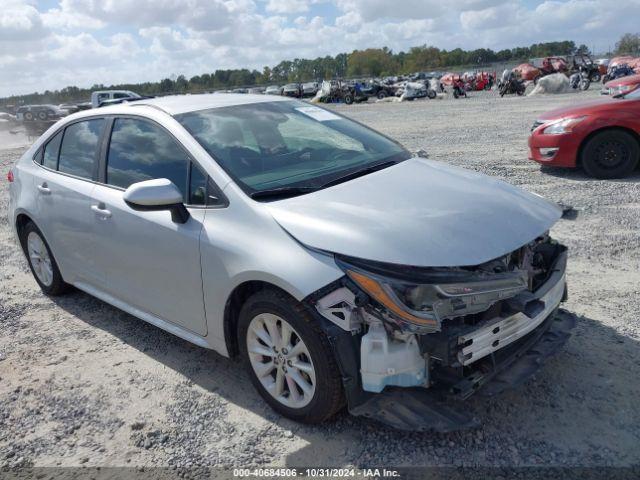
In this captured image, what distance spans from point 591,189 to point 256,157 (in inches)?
222

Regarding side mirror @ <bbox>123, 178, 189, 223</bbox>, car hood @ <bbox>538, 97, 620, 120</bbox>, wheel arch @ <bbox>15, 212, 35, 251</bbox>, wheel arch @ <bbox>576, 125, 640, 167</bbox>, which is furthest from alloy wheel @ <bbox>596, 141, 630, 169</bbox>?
wheel arch @ <bbox>15, 212, 35, 251</bbox>

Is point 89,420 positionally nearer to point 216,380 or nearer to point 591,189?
point 216,380

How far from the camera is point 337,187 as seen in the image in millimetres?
3336

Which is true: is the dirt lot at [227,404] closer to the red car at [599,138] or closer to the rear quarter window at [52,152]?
the rear quarter window at [52,152]

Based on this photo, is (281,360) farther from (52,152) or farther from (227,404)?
(52,152)

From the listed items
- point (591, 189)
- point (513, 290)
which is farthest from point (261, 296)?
point (591, 189)

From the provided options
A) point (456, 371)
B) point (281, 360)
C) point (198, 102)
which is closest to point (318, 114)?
point (198, 102)

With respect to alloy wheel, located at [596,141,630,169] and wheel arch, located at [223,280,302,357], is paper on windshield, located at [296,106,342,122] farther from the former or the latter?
alloy wheel, located at [596,141,630,169]

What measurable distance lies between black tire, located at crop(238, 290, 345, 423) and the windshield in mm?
651

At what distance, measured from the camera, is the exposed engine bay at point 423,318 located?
2639 millimetres

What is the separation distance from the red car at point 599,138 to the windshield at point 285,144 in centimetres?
489

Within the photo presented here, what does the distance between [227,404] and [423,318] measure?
1.44 m

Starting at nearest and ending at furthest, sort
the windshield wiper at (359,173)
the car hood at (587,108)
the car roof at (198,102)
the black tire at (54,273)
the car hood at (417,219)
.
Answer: the car hood at (417,219) → the windshield wiper at (359,173) → the car roof at (198,102) → the black tire at (54,273) → the car hood at (587,108)

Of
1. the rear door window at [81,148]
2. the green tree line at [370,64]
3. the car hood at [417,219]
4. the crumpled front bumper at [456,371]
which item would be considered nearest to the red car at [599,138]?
the car hood at [417,219]
